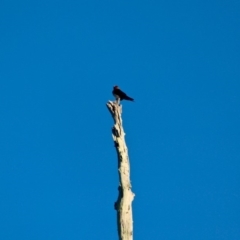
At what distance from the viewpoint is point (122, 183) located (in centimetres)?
838

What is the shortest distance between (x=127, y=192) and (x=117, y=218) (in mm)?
454

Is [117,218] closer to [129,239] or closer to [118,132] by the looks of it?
[129,239]

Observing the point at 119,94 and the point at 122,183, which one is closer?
the point at 122,183

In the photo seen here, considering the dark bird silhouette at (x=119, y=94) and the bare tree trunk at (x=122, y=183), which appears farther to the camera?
the dark bird silhouette at (x=119, y=94)

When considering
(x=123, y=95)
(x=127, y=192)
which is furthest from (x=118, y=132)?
(x=123, y=95)

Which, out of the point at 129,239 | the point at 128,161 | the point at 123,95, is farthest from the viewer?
the point at 123,95

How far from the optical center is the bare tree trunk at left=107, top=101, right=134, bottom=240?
26.3 feet

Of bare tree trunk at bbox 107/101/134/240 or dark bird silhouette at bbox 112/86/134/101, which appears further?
dark bird silhouette at bbox 112/86/134/101

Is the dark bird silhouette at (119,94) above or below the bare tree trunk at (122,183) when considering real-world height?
above

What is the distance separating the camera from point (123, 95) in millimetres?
11633

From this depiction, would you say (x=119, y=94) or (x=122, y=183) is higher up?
(x=119, y=94)

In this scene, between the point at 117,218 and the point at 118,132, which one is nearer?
the point at 117,218

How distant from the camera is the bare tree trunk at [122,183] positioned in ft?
26.3

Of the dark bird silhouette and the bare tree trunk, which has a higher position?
the dark bird silhouette
